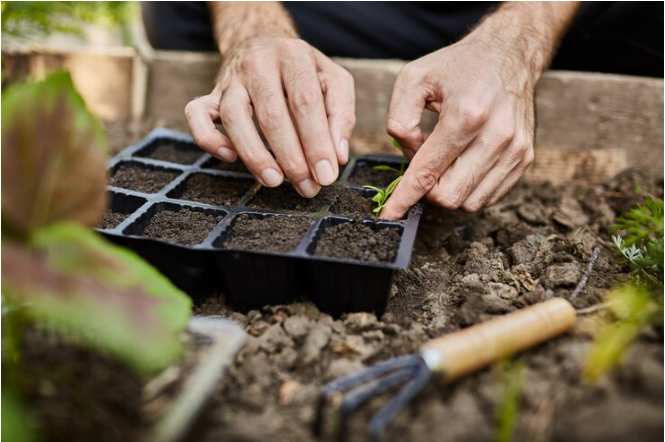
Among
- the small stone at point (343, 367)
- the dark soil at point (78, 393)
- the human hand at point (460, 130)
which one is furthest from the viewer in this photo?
the human hand at point (460, 130)

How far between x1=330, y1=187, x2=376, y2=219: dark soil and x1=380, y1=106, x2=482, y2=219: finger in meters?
0.09

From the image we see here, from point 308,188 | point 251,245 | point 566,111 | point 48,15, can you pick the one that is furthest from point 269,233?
point 48,15

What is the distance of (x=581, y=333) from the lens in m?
1.13

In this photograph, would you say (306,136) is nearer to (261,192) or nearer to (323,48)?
(261,192)

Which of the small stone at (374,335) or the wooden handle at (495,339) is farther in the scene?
the small stone at (374,335)

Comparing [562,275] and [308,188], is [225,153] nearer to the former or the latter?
[308,188]

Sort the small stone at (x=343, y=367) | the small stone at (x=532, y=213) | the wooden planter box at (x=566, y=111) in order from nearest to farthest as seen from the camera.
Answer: the small stone at (x=343, y=367) < the small stone at (x=532, y=213) < the wooden planter box at (x=566, y=111)

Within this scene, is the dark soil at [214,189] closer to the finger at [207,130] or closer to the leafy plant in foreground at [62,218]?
the finger at [207,130]

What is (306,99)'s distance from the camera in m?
1.47

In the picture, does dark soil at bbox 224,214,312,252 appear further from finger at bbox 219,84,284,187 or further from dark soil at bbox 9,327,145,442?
dark soil at bbox 9,327,145,442

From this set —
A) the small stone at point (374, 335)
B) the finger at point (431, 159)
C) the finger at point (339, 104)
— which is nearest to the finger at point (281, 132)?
the finger at point (339, 104)

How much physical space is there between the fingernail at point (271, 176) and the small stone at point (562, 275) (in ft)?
2.25

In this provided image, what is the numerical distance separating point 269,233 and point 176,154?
28.3 inches

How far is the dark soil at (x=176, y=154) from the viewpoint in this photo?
1.96 meters
